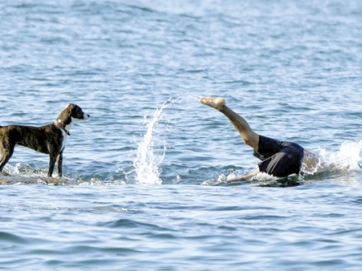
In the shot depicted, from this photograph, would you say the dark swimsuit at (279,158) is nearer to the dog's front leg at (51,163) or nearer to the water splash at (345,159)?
the water splash at (345,159)

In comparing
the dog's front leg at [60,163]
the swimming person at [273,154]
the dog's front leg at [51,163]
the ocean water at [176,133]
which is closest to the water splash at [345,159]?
the ocean water at [176,133]

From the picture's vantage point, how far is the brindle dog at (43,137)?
13820 millimetres

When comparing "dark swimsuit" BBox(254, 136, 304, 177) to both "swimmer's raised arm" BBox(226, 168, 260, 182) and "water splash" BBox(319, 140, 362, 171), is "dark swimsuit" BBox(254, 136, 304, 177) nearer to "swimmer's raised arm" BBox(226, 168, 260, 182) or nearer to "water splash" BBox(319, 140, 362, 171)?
"swimmer's raised arm" BBox(226, 168, 260, 182)

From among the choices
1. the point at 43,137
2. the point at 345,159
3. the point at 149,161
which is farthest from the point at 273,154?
the point at 43,137

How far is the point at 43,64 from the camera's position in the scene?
84.6 feet

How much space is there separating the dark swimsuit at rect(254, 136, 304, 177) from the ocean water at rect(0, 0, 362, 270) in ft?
0.52

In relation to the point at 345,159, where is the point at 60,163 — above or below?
below

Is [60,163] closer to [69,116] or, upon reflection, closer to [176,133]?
[69,116]

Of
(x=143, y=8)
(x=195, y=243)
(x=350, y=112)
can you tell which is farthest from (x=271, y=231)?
(x=143, y=8)

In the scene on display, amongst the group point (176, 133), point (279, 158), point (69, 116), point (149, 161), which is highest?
point (69, 116)

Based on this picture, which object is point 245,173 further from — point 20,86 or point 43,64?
point 43,64

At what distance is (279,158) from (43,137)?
3.50 m

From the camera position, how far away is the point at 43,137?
551 inches

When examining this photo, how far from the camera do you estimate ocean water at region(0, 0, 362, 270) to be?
9250 millimetres
